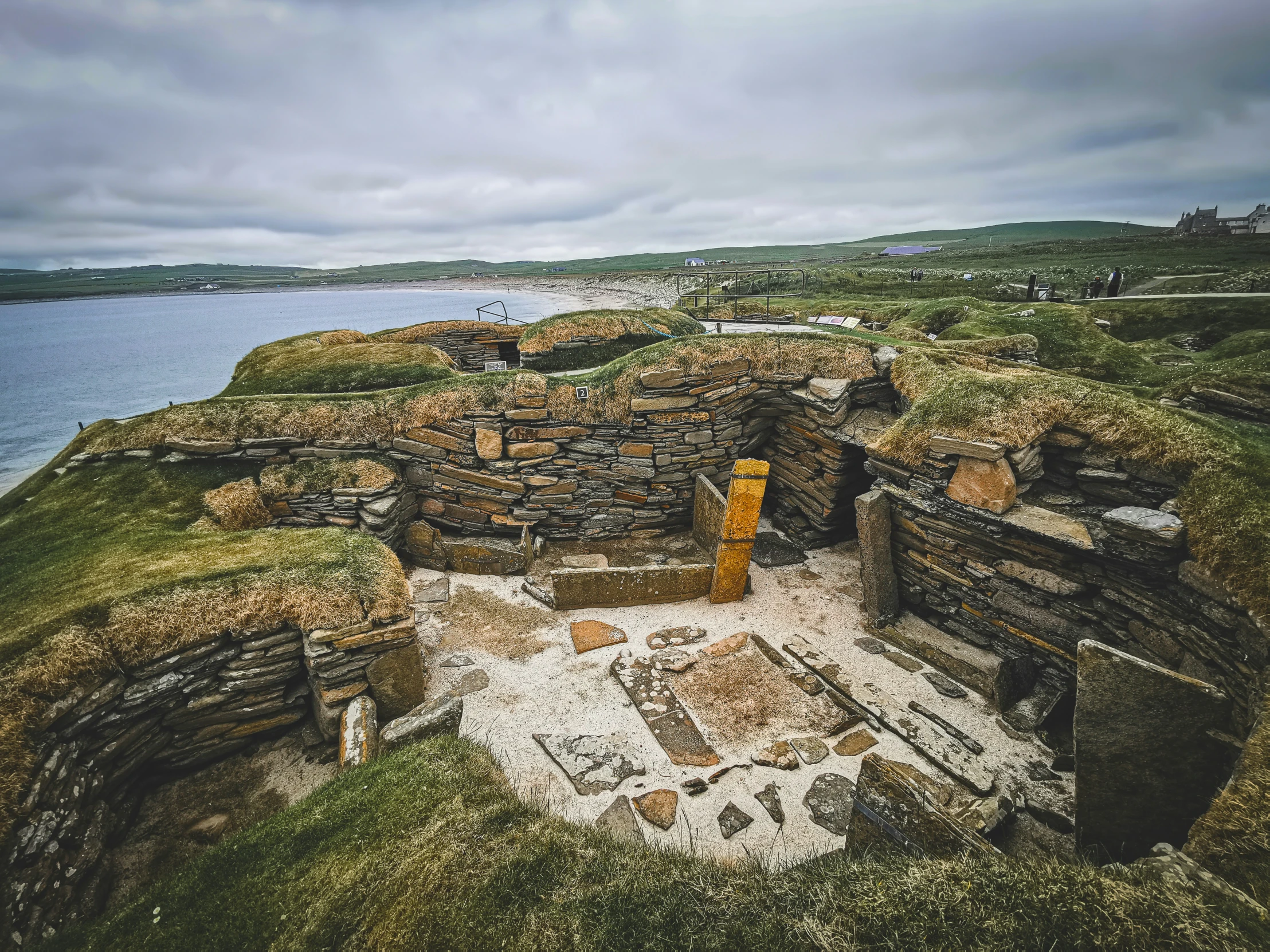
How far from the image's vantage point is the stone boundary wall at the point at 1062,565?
4.80 meters

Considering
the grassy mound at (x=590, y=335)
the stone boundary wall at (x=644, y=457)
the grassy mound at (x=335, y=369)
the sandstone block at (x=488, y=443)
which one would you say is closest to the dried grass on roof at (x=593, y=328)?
the grassy mound at (x=590, y=335)

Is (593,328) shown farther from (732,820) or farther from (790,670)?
(732,820)

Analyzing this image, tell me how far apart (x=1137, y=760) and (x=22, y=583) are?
1148cm

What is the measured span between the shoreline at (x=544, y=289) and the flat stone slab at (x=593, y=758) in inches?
1293

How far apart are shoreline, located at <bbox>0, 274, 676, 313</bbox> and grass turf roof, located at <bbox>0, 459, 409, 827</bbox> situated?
30.2 metres

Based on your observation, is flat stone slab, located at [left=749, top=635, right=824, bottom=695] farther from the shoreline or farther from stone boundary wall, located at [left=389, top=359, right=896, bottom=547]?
the shoreline

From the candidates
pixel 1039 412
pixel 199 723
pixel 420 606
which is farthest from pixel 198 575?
pixel 1039 412

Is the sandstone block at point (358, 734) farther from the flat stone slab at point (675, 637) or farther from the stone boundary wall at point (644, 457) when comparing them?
the stone boundary wall at point (644, 457)

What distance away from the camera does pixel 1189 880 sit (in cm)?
262

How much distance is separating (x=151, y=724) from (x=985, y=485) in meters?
10.3

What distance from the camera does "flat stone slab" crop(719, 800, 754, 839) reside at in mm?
4742

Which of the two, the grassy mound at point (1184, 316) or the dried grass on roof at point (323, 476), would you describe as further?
the grassy mound at point (1184, 316)

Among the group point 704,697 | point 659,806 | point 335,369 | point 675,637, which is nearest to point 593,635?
point 675,637

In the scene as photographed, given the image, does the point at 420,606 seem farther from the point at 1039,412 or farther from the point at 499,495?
the point at 1039,412
